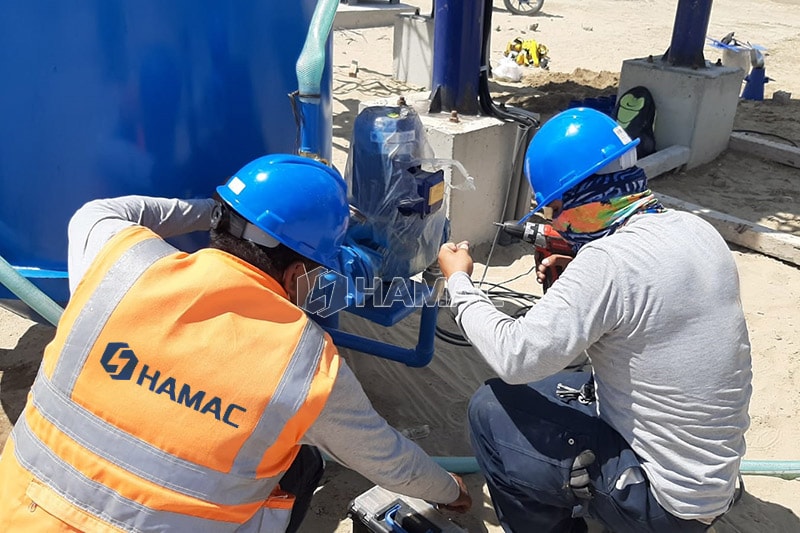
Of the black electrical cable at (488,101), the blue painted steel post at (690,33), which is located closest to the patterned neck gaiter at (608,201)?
the black electrical cable at (488,101)

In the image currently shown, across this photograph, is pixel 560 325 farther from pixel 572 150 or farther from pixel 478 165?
pixel 478 165

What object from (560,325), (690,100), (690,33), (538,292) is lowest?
(538,292)

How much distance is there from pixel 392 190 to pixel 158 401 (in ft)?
4.20

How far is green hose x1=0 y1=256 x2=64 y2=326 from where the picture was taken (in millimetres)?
2143

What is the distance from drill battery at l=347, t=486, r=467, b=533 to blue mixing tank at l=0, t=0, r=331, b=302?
1.05 m

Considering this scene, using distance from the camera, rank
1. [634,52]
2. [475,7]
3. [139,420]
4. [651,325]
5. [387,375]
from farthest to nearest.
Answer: [634,52] → [475,7] → [387,375] → [651,325] → [139,420]

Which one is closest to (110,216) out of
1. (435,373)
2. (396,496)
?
(396,496)

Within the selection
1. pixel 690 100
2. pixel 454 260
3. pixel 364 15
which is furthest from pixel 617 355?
pixel 364 15

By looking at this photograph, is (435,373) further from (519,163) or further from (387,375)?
(519,163)

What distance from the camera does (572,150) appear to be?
6.28 feet

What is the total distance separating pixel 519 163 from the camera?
14.5ft

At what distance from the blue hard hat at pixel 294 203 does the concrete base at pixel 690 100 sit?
4.67m

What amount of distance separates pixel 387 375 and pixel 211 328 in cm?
188

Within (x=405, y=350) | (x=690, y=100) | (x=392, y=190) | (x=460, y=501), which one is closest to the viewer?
(x=460, y=501)
